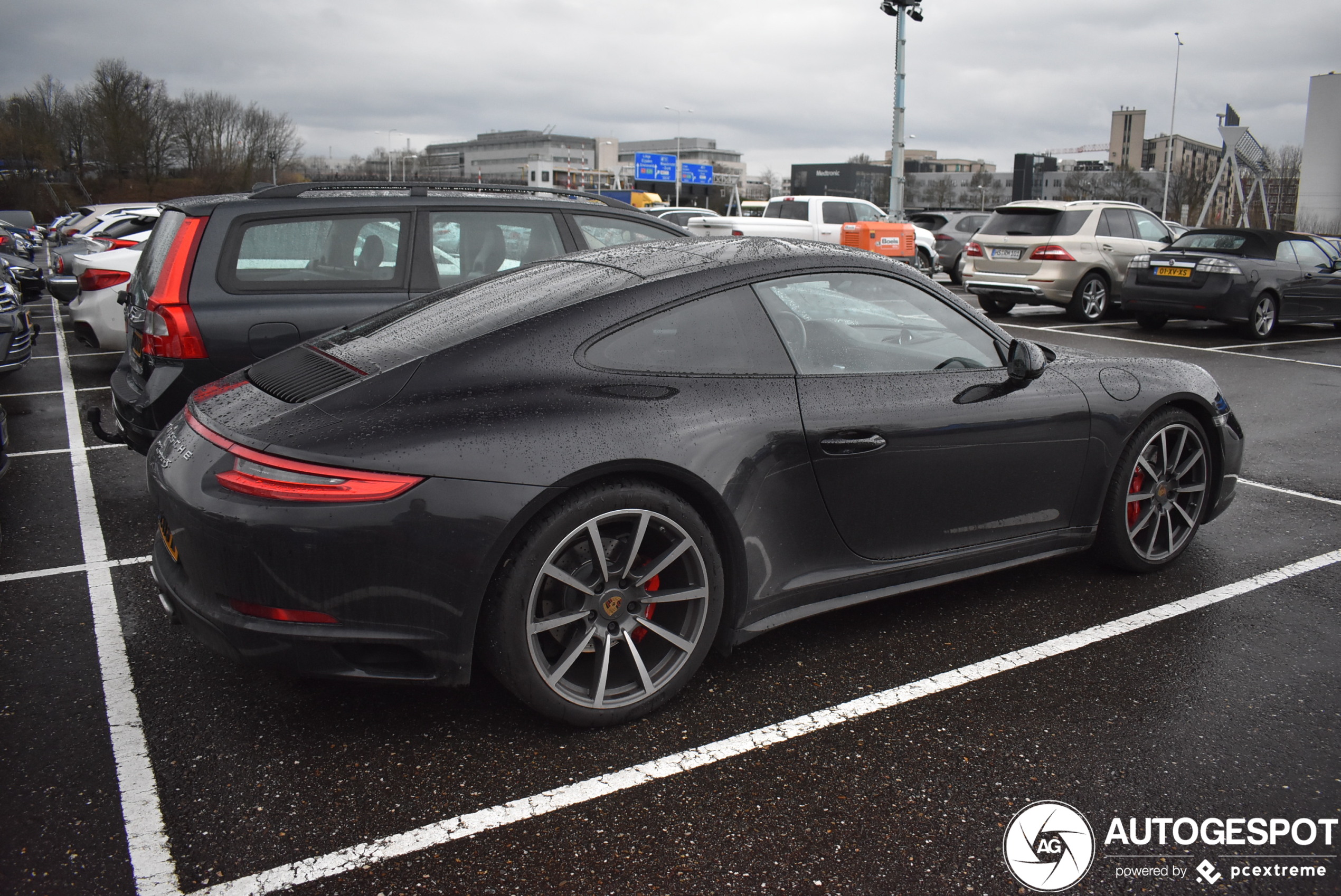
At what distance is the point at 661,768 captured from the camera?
2682 mm

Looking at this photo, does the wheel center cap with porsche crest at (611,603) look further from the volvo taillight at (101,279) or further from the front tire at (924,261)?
the front tire at (924,261)

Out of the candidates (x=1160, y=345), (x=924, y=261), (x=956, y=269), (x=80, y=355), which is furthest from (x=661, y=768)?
(x=956, y=269)

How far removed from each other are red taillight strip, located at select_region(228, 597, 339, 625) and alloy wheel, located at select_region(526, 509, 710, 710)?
0.52 metres

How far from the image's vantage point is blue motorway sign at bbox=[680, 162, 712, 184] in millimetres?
74875

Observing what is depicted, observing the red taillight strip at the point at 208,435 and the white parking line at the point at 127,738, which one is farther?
the red taillight strip at the point at 208,435

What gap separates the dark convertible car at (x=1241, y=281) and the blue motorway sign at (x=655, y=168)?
63647mm

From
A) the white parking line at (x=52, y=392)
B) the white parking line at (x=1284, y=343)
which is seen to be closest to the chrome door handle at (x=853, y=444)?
the white parking line at (x=52, y=392)

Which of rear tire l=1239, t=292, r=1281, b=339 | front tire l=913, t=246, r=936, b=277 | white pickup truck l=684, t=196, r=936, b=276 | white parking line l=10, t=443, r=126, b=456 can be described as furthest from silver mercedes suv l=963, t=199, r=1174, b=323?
white parking line l=10, t=443, r=126, b=456

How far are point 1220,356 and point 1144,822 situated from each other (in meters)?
10.4

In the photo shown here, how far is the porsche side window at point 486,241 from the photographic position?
5289 millimetres

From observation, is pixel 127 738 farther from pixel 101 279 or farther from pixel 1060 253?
pixel 1060 253

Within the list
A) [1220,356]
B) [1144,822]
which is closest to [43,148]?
[1220,356]

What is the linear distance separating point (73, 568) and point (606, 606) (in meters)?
2.89

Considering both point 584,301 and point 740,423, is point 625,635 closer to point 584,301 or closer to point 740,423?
point 740,423
